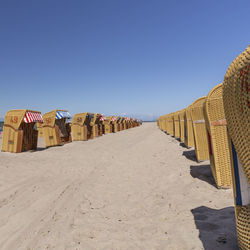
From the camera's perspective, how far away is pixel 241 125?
1383 millimetres

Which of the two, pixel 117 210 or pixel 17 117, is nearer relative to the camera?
pixel 117 210

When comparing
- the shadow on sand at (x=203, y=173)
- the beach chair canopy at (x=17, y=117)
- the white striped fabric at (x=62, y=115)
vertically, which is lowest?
the shadow on sand at (x=203, y=173)

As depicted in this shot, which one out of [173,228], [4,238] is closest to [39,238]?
[4,238]

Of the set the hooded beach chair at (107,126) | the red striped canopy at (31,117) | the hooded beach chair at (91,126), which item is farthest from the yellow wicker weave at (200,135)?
the hooded beach chair at (107,126)

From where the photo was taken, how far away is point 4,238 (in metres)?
2.74

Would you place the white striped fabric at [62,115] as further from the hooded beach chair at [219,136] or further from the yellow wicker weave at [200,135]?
the hooded beach chair at [219,136]

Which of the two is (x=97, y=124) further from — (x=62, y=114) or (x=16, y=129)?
(x=16, y=129)

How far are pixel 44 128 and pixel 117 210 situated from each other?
9.63 metres

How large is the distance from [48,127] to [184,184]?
936cm

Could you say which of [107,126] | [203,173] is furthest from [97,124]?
[203,173]

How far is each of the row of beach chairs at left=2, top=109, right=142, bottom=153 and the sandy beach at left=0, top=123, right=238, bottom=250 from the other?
3.22 meters

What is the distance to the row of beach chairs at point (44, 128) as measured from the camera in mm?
8742

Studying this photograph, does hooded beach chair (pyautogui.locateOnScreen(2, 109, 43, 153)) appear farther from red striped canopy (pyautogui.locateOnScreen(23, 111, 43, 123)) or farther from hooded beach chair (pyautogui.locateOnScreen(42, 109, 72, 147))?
hooded beach chair (pyautogui.locateOnScreen(42, 109, 72, 147))

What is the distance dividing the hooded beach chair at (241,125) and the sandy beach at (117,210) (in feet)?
1.91
